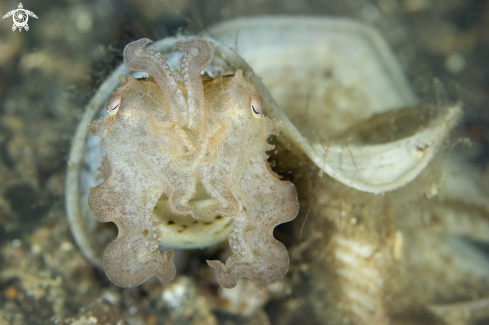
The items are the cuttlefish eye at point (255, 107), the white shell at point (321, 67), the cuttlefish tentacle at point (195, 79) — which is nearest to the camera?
the cuttlefish tentacle at point (195, 79)

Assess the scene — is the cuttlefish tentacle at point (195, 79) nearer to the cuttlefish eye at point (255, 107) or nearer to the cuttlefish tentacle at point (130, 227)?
the cuttlefish eye at point (255, 107)

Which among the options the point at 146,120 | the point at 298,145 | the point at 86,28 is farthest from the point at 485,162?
the point at 86,28

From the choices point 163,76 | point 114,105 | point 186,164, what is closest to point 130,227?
point 186,164

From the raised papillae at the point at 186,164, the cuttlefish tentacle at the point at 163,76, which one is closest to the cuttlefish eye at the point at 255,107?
the raised papillae at the point at 186,164

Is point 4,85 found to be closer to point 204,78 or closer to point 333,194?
point 204,78

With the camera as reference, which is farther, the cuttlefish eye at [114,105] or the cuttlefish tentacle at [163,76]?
the cuttlefish eye at [114,105]
